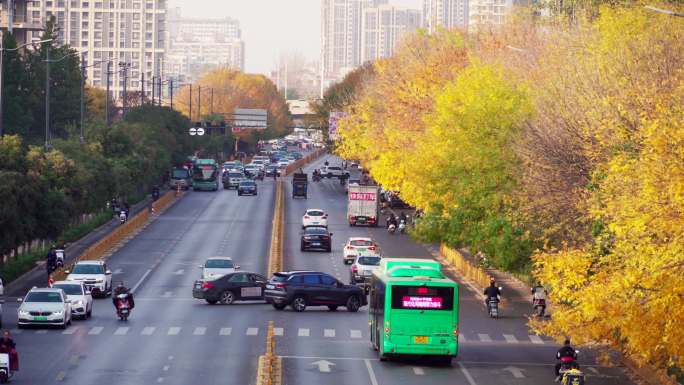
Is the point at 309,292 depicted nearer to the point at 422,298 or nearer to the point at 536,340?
the point at 536,340

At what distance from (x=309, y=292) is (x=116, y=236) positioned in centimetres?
3669

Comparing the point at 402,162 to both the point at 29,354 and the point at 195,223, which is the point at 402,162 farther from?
the point at 29,354

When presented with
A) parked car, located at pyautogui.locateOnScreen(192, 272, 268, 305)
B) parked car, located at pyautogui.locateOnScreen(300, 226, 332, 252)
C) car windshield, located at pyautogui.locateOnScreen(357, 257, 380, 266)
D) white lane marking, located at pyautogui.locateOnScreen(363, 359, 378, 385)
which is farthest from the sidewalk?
white lane marking, located at pyautogui.locateOnScreen(363, 359, 378, 385)

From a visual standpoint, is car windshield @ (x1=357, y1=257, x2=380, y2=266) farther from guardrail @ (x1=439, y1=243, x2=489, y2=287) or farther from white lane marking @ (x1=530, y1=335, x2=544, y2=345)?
white lane marking @ (x1=530, y1=335, x2=544, y2=345)

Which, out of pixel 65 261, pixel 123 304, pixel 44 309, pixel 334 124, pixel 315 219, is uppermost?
pixel 334 124

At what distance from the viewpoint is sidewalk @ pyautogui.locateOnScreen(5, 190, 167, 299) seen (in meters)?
65.1

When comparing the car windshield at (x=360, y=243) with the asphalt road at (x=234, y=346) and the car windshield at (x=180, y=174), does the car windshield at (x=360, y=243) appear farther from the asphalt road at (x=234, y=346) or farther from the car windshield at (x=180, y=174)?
the car windshield at (x=180, y=174)

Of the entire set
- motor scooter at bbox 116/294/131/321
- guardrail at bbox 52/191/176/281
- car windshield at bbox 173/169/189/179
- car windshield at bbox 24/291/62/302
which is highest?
car windshield at bbox 24/291/62/302

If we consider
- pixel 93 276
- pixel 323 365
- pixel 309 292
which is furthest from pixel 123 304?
pixel 323 365

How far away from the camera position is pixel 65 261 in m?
76.1

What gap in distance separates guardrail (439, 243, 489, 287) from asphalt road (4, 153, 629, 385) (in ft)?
7.47

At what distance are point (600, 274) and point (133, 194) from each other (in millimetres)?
94562

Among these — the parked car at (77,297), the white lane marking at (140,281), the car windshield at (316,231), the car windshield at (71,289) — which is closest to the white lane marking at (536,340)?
the parked car at (77,297)

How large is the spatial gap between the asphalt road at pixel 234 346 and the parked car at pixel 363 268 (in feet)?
13.8
